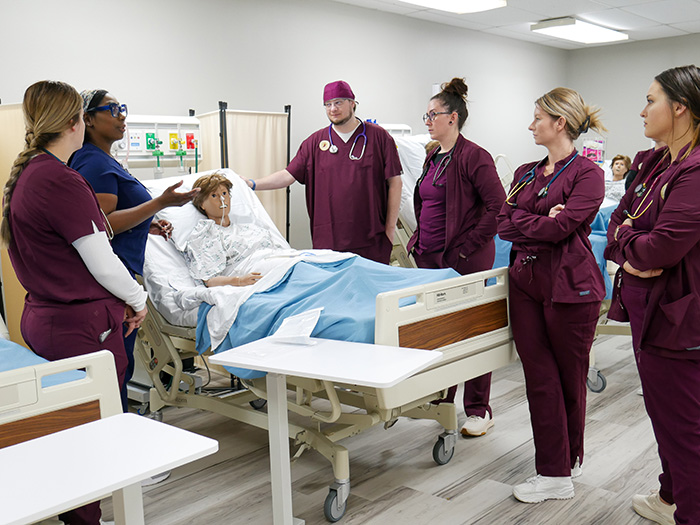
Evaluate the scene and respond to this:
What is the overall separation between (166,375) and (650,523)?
2.49 m

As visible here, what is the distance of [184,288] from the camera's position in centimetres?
303

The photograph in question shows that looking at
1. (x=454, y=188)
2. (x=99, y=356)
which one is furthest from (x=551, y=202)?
(x=99, y=356)

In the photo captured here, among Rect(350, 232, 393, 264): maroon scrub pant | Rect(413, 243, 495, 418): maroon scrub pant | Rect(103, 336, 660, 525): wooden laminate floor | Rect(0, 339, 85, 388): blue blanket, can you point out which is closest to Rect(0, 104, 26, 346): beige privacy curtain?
Rect(103, 336, 660, 525): wooden laminate floor

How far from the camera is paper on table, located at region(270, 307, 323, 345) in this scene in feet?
7.06

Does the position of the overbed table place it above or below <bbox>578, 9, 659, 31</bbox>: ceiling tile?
below

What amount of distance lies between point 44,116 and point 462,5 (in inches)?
187

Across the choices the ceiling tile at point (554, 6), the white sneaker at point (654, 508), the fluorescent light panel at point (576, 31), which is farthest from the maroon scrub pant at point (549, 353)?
the fluorescent light panel at point (576, 31)

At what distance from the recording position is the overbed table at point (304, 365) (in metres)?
1.75

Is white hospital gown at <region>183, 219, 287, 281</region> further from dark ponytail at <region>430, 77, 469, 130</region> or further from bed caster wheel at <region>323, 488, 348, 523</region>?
bed caster wheel at <region>323, 488, 348, 523</region>

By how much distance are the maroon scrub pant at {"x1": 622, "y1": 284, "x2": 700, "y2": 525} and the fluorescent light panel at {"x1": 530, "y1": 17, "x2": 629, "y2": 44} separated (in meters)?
5.51

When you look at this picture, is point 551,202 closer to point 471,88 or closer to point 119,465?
point 119,465

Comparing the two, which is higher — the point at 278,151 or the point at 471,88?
the point at 471,88

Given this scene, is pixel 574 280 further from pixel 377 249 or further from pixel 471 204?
pixel 377 249

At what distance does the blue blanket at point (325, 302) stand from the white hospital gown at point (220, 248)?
0.49 metres
